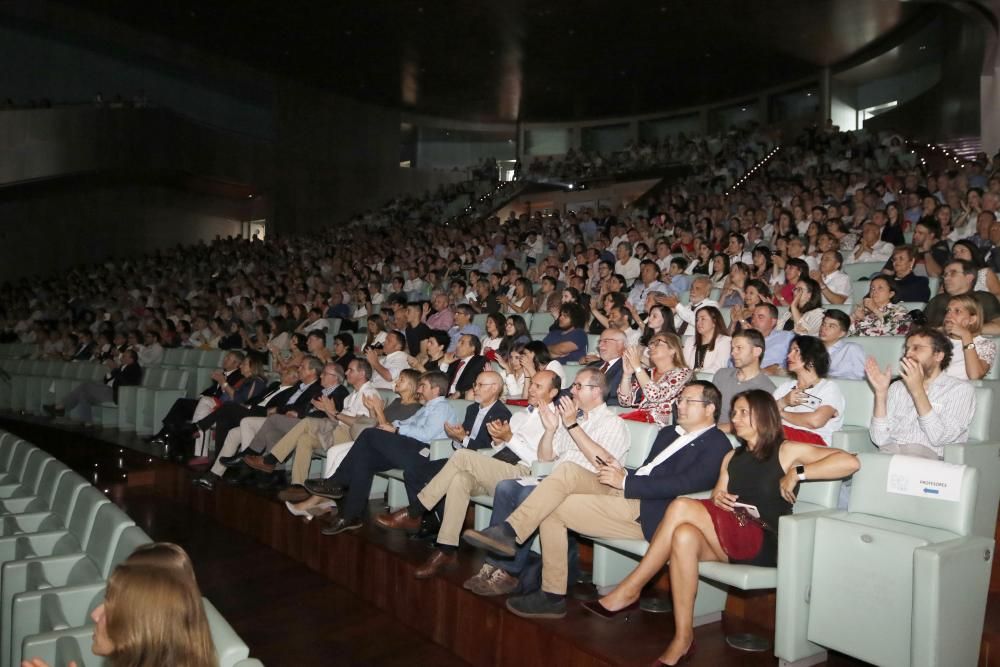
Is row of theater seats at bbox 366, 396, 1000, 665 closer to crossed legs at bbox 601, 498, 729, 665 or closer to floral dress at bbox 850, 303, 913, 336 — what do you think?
crossed legs at bbox 601, 498, 729, 665

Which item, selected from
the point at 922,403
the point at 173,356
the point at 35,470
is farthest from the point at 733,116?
the point at 35,470

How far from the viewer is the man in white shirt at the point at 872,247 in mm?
4977

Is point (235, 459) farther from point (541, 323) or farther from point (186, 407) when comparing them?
point (541, 323)

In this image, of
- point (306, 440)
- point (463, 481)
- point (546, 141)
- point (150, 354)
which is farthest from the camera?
point (546, 141)

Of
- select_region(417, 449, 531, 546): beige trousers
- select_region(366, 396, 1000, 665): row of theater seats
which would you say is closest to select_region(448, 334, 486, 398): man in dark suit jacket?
select_region(417, 449, 531, 546): beige trousers

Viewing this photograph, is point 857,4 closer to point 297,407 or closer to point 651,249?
point 651,249

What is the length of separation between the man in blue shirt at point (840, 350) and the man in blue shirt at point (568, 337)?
1.50 m

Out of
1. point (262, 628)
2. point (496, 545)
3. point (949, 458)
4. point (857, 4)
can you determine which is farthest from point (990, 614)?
point (857, 4)

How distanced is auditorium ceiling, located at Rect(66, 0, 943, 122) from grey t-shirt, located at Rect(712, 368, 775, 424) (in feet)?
26.5

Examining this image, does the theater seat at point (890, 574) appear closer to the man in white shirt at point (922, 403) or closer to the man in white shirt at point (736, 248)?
the man in white shirt at point (922, 403)

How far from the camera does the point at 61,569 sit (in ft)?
7.26

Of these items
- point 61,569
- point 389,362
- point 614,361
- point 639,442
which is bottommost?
point 61,569

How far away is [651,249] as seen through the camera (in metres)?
6.63

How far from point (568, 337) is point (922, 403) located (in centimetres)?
226
